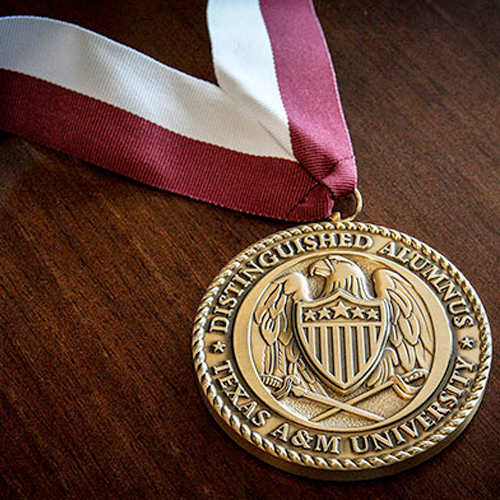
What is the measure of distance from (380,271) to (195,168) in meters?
0.42

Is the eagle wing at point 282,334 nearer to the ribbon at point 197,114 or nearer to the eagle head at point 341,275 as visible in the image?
the eagle head at point 341,275

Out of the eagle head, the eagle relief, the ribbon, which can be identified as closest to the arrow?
the eagle relief

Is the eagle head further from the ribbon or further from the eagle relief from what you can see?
the ribbon

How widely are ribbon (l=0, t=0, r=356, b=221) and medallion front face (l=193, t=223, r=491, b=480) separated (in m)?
0.16

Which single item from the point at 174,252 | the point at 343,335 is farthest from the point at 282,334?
the point at 174,252

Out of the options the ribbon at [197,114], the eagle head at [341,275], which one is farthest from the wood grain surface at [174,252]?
the eagle head at [341,275]

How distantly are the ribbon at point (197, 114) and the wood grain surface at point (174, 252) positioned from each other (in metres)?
0.04

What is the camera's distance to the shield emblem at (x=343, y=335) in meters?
1.09

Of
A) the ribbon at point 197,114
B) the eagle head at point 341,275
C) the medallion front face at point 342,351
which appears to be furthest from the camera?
the ribbon at point 197,114

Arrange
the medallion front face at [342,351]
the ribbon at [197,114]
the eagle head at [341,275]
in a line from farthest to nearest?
the ribbon at [197,114], the eagle head at [341,275], the medallion front face at [342,351]

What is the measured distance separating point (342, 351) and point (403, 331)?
0.32 feet

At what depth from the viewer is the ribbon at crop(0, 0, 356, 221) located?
4.49ft

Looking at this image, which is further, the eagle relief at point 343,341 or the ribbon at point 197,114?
the ribbon at point 197,114

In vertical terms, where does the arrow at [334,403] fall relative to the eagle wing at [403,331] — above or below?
below
